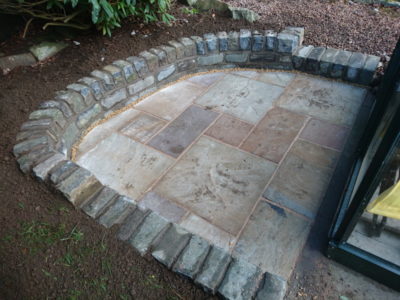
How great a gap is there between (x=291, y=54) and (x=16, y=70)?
2.82m

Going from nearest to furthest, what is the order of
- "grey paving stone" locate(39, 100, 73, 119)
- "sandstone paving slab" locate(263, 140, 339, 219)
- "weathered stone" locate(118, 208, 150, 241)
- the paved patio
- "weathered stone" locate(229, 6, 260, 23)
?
1. "weathered stone" locate(118, 208, 150, 241)
2. the paved patio
3. "sandstone paving slab" locate(263, 140, 339, 219)
4. "grey paving stone" locate(39, 100, 73, 119)
5. "weathered stone" locate(229, 6, 260, 23)

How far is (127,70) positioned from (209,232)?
1.78 m

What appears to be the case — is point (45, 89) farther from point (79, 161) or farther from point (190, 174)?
point (190, 174)

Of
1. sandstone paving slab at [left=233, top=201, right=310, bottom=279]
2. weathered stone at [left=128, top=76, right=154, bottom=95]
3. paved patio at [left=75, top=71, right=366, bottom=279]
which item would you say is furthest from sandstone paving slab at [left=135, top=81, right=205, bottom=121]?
sandstone paving slab at [left=233, top=201, right=310, bottom=279]

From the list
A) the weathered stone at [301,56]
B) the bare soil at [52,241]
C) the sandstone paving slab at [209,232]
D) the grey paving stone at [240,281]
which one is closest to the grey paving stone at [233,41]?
the weathered stone at [301,56]

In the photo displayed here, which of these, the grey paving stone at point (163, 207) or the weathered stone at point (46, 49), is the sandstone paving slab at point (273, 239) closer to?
the grey paving stone at point (163, 207)

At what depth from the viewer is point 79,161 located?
7.89 ft

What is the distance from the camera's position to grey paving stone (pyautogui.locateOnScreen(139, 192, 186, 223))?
2.00 meters

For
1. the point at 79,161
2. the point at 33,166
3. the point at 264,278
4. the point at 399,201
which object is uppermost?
the point at 399,201

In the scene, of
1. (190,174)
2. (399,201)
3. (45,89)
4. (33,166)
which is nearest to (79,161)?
(33,166)

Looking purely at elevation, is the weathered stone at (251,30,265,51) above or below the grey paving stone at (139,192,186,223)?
above

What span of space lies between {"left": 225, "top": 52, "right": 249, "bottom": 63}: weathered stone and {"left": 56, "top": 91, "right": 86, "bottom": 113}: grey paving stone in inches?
68.1

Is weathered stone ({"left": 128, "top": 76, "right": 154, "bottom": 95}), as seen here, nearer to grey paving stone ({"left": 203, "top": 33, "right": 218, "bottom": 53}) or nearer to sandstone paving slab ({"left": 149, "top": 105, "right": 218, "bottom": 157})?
sandstone paving slab ({"left": 149, "top": 105, "right": 218, "bottom": 157})

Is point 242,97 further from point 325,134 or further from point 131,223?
point 131,223
